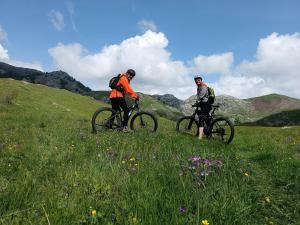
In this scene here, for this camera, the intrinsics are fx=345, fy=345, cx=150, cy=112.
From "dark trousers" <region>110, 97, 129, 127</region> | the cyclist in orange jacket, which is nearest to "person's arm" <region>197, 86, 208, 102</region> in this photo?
the cyclist in orange jacket

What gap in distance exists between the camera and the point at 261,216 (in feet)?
18.2

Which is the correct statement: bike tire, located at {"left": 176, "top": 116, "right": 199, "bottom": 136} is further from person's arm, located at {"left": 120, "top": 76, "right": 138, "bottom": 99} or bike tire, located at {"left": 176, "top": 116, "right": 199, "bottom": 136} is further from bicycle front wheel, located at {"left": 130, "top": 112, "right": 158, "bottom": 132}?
person's arm, located at {"left": 120, "top": 76, "right": 138, "bottom": 99}

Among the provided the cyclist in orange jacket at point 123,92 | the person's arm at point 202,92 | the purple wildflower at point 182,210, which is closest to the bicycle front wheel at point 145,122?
the cyclist in orange jacket at point 123,92

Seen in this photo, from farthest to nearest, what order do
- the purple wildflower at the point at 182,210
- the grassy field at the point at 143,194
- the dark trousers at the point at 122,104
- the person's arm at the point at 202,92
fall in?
the person's arm at the point at 202,92, the dark trousers at the point at 122,104, the purple wildflower at the point at 182,210, the grassy field at the point at 143,194

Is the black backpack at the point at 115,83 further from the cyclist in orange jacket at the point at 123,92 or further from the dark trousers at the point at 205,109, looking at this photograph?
the dark trousers at the point at 205,109


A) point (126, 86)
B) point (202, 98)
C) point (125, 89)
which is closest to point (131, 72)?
point (126, 86)

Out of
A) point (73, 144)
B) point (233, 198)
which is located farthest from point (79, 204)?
point (73, 144)

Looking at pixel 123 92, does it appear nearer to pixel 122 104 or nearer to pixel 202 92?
pixel 122 104

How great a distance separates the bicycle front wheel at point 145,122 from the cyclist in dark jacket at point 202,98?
2.28m

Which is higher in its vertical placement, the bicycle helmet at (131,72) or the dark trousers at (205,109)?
the bicycle helmet at (131,72)

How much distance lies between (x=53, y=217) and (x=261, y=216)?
329 centimetres

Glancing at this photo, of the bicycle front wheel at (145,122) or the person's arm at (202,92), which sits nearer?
the person's arm at (202,92)

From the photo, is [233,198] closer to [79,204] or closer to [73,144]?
[79,204]

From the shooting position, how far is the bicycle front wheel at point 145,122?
1708 centimetres
